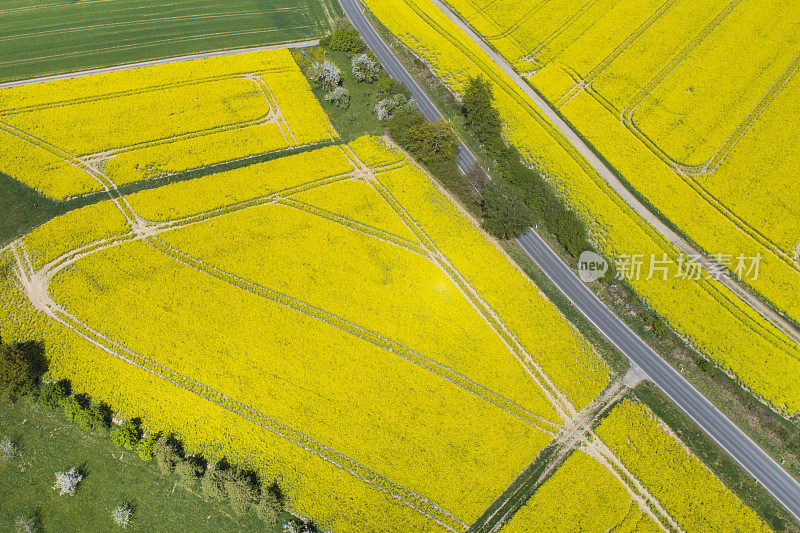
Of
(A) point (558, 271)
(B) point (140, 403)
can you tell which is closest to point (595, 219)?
(A) point (558, 271)

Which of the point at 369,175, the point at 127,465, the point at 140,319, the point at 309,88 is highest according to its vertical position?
the point at 309,88

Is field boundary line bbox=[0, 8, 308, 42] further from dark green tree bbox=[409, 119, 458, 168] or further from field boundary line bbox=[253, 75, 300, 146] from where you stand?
dark green tree bbox=[409, 119, 458, 168]

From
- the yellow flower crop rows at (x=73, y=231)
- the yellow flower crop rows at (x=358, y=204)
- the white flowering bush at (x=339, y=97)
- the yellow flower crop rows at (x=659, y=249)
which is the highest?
the white flowering bush at (x=339, y=97)

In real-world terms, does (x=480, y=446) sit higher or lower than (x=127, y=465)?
lower

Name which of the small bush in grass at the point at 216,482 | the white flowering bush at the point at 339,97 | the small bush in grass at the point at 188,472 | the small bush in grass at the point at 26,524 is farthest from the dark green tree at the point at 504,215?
the small bush in grass at the point at 26,524

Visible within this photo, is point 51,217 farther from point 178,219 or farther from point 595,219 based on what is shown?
point 595,219

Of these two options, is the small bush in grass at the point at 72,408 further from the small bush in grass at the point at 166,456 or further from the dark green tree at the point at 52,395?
the small bush in grass at the point at 166,456

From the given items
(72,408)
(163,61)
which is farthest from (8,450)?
(163,61)
